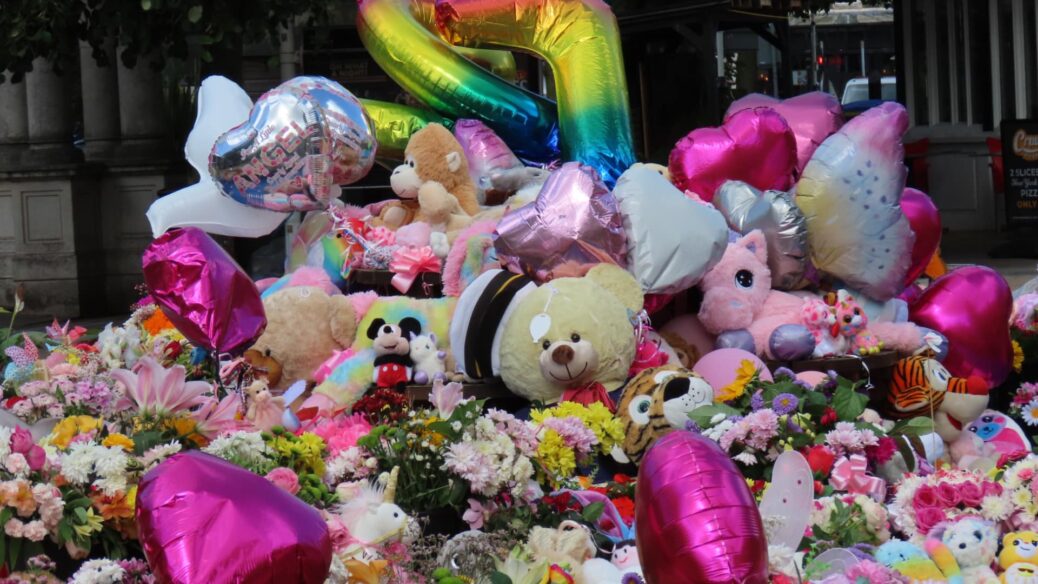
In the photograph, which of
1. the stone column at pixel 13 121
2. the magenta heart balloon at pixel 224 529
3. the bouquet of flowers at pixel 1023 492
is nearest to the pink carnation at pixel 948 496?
the bouquet of flowers at pixel 1023 492

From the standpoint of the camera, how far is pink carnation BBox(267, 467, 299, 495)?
4.19 meters

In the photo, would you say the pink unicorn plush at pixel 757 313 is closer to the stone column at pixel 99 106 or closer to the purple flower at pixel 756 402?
the purple flower at pixel 756 402

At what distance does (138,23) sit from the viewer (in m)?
10.3

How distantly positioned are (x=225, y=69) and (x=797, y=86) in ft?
62.0

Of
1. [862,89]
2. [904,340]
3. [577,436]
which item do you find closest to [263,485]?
[577,436]

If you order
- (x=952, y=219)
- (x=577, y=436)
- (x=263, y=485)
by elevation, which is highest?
(x=263, y=485)

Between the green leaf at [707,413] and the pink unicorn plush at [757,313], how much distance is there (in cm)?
88

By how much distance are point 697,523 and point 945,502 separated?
167cm

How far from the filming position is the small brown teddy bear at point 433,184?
6758mm

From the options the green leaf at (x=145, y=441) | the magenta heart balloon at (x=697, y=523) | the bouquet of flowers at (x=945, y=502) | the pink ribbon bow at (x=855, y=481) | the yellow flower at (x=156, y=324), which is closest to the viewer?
the magenta heart balloon at (x=697, y=523)

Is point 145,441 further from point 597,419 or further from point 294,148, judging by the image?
point 294,148

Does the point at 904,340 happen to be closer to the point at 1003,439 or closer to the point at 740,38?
the point at 1003,439

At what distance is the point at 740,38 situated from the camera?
19406 millimetres

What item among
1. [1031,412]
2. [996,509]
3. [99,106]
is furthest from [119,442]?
[99,106]
